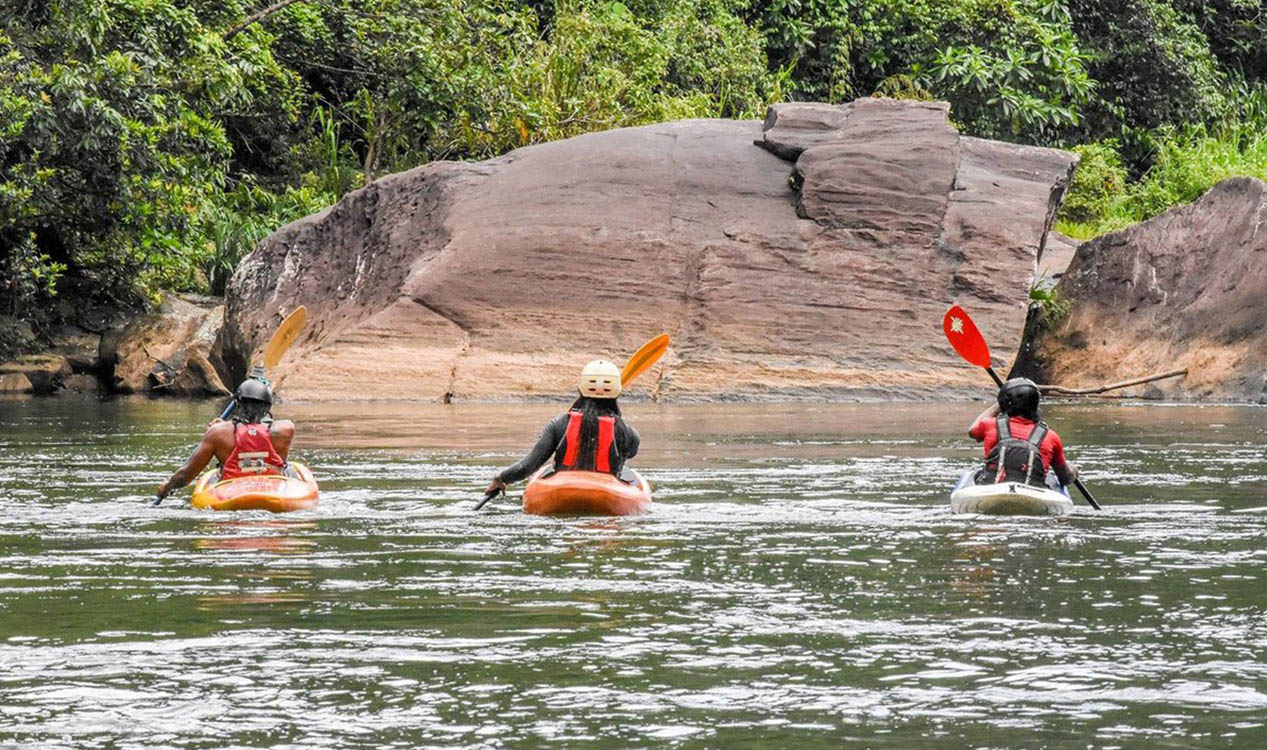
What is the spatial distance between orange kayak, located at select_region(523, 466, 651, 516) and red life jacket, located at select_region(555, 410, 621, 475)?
2.6 inches

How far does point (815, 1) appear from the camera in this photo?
110ft

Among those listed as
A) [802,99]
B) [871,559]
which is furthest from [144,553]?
[802,99]

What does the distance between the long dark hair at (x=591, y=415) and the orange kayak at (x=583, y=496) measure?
142mm

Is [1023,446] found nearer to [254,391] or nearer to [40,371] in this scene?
[254,391]

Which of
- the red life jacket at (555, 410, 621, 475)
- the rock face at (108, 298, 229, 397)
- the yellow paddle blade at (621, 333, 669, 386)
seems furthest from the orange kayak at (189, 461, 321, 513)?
the rock face at (108, 298, 229, 397)

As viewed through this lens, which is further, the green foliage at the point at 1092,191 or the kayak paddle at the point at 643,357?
the green foliage at the point at 1092,191

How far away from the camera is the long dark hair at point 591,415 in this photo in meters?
10.2

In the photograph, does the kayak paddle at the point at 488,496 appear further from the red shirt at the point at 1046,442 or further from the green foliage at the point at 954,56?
the green foliage at the point at 954,56

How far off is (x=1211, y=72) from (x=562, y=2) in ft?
39.6

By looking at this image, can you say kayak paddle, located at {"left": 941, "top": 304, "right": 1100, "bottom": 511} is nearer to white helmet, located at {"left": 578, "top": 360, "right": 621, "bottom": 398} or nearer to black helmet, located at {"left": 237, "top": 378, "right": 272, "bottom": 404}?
white helmet, located at {"left": 578, "top": 360, "right": 621, "bottom": 398}

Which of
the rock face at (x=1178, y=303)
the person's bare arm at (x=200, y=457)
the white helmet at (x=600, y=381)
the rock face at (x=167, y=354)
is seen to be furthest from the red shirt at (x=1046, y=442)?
the rock face at (x=167, y=354)

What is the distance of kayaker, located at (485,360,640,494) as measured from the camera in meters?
10.2

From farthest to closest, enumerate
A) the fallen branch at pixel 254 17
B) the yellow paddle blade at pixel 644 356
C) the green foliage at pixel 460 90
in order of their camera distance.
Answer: the fallen branch at pixel 254 17 < the green foliage at pixel 460 90 < the yellow paddle blade at pixel 644 356

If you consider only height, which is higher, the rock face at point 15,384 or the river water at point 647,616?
the river water at point 647,616
